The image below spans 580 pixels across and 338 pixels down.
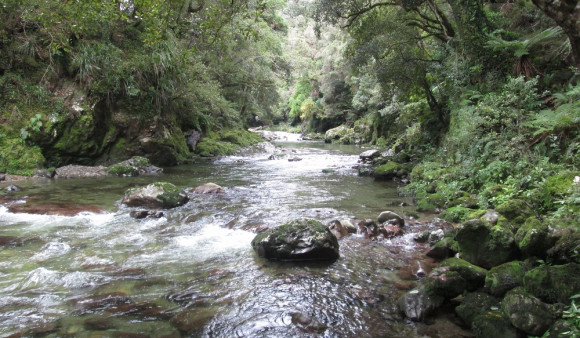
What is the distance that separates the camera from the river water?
343cm

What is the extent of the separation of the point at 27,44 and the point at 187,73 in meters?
5.46

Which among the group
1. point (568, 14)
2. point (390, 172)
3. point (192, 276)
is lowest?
point (390, 172)

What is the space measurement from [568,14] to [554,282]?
2263 millimetres

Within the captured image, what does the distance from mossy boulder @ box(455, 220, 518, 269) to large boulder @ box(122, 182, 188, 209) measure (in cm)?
623

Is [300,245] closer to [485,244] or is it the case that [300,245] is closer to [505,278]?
[485,244]

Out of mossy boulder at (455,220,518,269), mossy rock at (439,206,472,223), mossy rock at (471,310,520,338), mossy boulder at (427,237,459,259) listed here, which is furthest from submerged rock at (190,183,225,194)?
mossy rock at (471,310,520,338)

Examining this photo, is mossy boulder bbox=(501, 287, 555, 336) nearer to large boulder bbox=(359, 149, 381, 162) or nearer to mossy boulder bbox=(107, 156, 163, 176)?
mossy boulder bbox=(107, 156, 163, 176)

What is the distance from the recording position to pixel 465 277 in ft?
12.5

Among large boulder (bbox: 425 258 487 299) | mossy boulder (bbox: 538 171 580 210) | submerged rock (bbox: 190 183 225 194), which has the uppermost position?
mossy boulder (bbox: 538 171 580 210)

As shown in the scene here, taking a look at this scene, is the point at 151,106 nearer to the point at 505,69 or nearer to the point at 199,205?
the point at 199,205

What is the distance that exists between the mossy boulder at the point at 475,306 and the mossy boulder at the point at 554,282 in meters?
0.34

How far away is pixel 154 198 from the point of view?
27.1 feet

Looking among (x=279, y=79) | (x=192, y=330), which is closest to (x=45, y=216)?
(x=192, y=330)

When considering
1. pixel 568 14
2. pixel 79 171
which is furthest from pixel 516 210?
pixel 79 171
